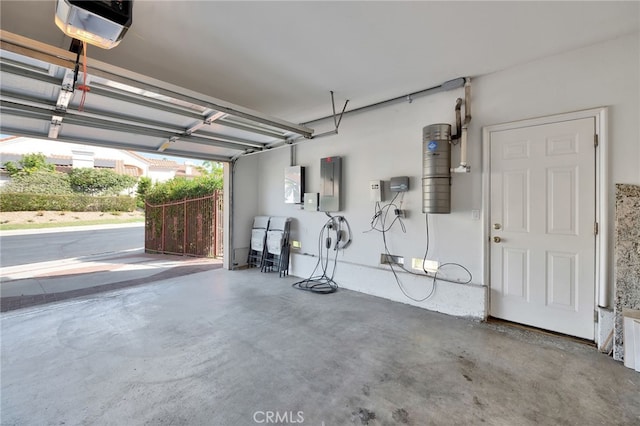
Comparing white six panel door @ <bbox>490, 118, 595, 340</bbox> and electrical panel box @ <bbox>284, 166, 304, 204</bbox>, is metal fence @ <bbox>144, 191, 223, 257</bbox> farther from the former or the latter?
white six panel door @ <bbox>490, 118, 595, 340</bbox>

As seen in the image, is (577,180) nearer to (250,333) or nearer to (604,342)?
(604,342)

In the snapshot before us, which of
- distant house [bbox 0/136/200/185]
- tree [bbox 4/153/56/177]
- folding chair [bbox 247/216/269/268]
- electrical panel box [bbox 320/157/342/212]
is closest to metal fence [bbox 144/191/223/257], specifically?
folding chair [bbox 247/216/269/268]

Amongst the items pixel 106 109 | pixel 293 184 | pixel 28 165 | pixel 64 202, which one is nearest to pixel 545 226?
pixel 293 184

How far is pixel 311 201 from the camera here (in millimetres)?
4855

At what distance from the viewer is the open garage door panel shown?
6.86 feet

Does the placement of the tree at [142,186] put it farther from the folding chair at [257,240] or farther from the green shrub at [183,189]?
the folding chair at [257,240]

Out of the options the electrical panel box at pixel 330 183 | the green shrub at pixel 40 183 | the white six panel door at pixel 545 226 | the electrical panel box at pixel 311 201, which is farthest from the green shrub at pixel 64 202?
the white six panel door at pixel 545 226

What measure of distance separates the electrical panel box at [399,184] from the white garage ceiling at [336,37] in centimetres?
121

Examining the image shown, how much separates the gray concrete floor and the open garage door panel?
2.35 metres

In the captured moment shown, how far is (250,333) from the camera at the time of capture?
278cm

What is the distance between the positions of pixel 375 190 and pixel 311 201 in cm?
135

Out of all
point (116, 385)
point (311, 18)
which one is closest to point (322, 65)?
point (311, 18)

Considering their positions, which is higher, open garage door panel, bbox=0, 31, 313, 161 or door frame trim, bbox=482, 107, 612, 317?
open garage door panel, bbox=0, 31, 313, 161

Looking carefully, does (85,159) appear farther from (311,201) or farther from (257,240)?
(311,201)
